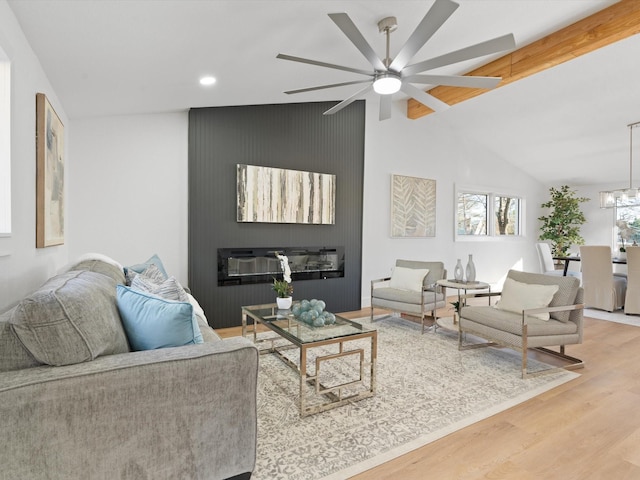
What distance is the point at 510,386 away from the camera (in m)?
2.71

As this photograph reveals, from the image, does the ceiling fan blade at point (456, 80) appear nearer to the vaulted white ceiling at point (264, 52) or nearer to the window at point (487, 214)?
the vaulted white ceiling at point (264, 52)

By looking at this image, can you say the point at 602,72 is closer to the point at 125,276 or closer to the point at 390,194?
the point at 390,194

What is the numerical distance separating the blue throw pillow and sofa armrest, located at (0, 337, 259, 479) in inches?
4.2

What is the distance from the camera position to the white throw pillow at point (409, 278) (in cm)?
445

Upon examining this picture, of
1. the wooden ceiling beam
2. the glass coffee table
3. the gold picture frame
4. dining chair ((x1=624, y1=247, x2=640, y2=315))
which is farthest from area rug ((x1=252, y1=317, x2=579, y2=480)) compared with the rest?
the wooden ceiling beam

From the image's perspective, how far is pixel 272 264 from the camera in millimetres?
4648

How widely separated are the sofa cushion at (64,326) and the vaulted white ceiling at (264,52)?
1519 millimetres

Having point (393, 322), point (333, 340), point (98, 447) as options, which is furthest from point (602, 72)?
point (98, 447)

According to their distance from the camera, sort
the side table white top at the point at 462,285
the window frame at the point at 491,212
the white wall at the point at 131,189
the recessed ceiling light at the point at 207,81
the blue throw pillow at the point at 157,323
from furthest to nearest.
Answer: the window frame at the point at 491,212
the side table white top at the point at 462,285
the white wall at the point at 131,189
the recessed ceiling light at the point at 207,81
the blue throw pillow at the point at 157,323

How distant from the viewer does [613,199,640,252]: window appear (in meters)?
7.13

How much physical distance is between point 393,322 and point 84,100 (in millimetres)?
4020

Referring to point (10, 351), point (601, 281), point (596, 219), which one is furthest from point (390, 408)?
point (596, 219)

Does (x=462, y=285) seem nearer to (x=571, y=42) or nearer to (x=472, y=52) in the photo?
(x=472, y=52)

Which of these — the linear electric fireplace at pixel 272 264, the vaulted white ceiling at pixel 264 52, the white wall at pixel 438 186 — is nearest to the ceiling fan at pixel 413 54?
the vaulted white ceiling at pixel 264 52
